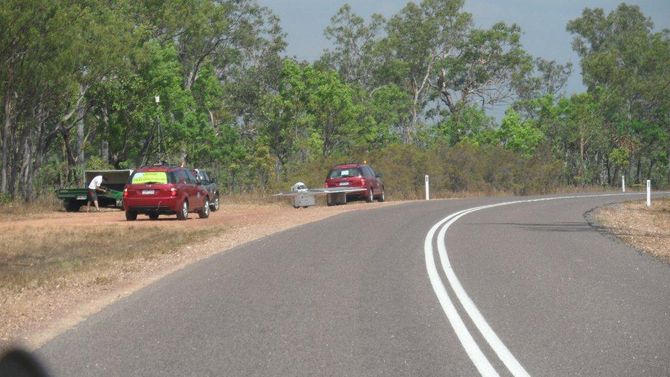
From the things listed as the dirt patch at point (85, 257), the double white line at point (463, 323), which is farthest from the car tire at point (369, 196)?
the double white line at point (463, 323)

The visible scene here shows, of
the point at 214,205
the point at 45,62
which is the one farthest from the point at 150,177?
the point at 45,62

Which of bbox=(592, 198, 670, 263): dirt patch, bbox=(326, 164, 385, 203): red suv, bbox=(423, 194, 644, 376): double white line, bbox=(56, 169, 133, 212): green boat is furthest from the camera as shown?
bbox=(326, 164, 385, 203): red suv

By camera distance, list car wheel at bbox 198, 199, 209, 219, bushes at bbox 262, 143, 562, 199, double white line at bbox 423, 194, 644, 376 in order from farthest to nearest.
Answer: bushes at bbox 262, 143, 562, 199, car wheel at bbox 198, 199, 209, 219, double white line at bbox 423, 194, 644, 376

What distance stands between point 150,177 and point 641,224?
14139 mm

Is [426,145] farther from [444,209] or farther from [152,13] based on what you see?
[444,209]

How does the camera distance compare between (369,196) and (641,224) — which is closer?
(641,224)

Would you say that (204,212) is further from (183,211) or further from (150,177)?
(150,177)

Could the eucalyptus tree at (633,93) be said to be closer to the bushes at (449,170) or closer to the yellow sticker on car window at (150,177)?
the bushes at (449,170)

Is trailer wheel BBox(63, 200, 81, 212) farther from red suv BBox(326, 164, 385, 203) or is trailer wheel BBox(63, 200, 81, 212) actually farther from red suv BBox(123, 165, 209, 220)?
red suv BBox(326, 164, 385, 203)

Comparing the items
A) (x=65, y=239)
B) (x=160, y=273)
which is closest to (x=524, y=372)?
(x=160, y=273)

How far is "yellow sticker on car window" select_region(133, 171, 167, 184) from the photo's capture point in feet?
92.2

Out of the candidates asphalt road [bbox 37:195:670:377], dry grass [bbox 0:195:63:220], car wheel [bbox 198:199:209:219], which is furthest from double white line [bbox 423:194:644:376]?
dry grass [bbox 0:195:63:220]

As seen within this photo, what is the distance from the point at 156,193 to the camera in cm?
2794

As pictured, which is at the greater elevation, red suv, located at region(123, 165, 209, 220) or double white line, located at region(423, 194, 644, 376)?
red suv, located at region(123, 165, 209, 220)
